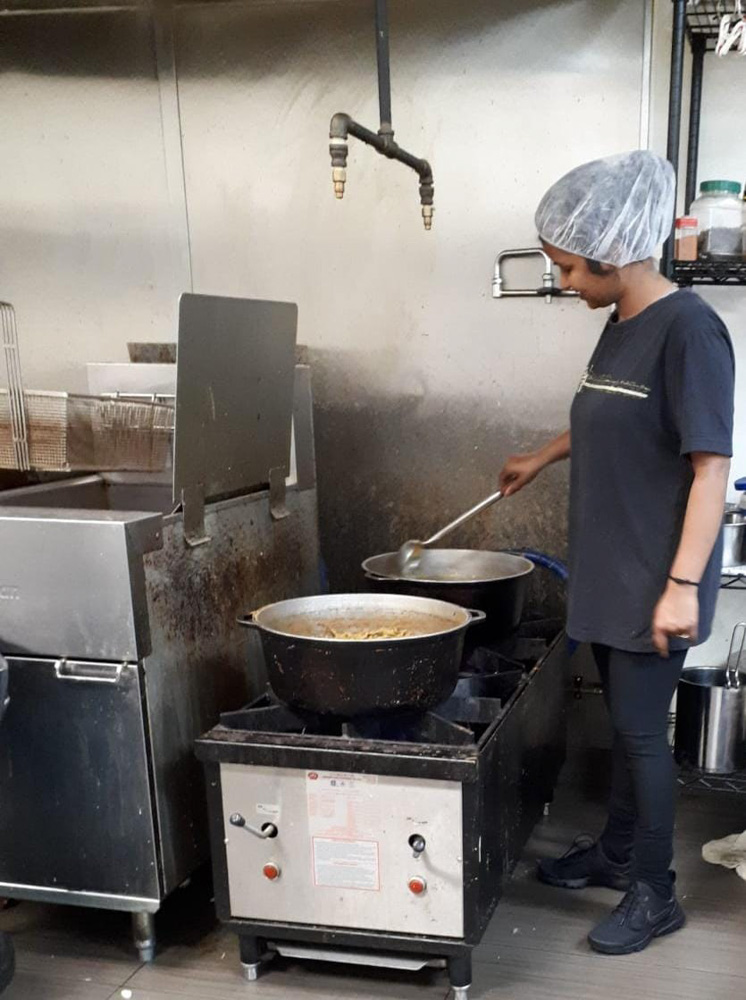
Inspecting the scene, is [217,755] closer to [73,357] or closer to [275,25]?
[73,357]

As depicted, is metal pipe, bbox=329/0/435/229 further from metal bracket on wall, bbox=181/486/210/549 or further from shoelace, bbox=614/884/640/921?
shoelace, bbox=614/884/640/921

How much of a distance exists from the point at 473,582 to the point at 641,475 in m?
0.38

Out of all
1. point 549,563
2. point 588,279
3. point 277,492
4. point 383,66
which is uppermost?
point 383,66

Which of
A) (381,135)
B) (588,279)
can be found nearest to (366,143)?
(381,135)

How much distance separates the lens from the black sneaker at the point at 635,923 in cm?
155

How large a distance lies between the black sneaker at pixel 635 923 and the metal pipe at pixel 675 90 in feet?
3.80

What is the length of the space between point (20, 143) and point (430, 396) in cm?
125

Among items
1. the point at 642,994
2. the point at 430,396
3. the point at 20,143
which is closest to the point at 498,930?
the point at 642,994

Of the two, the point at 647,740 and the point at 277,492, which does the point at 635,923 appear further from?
the point at 277,492

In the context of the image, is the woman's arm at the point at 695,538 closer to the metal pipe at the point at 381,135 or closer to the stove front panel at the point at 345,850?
the stove front panel at the point at 345,850

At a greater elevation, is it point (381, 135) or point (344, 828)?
point (381, 135)

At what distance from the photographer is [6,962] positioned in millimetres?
1479

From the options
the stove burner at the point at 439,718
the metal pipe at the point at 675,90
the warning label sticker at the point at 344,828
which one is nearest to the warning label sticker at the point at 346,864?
the warning label sticker at the point at 344,828

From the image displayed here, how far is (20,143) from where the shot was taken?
246cm
